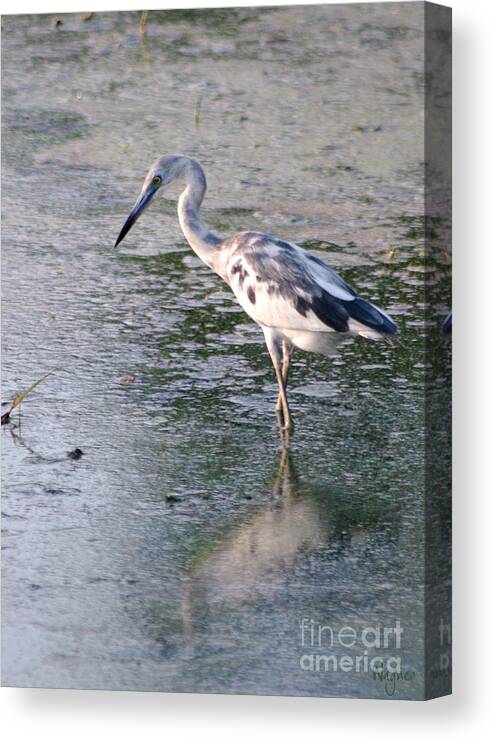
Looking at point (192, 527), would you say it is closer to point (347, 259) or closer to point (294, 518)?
point (294, 518)

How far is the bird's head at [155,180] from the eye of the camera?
6.77 metres

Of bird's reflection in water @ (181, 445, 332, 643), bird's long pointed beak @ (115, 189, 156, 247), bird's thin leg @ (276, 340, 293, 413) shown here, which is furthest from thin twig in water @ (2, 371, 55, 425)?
bird's reflection in water @ (181, 445, 332, 643)

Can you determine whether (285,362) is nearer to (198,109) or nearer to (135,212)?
(135,212)

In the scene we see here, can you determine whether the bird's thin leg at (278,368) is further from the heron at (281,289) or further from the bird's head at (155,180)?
the bird's head at (155,180)

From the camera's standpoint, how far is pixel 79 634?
6.37m

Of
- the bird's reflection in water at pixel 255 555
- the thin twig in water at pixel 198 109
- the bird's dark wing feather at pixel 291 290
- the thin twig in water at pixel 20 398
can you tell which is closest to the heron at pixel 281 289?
the bird's dark wing feather at pixel 291 290

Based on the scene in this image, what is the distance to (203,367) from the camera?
6.91 meters

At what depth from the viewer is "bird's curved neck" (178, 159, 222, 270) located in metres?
6.90

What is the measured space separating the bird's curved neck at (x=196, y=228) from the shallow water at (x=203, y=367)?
5cm

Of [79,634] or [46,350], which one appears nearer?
[79,634]

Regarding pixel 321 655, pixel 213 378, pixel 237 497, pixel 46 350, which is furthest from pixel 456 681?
pixel 46 350

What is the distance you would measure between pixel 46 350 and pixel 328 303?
98 centimetres

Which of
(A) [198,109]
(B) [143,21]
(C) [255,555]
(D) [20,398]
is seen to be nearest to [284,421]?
(C) [255,555]

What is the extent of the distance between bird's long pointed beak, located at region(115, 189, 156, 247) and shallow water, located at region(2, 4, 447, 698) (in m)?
0.05
